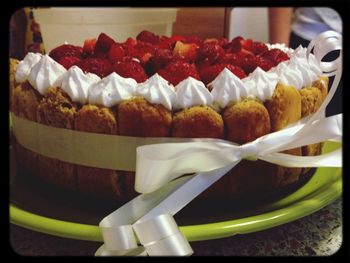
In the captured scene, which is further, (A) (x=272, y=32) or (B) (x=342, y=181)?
(A) (x=272, y=32)

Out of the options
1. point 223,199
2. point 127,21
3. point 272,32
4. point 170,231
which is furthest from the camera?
point 272,32

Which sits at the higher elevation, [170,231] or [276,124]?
[276,124]

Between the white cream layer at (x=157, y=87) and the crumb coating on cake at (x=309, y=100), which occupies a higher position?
the white cream layer at (x=157, y=87)

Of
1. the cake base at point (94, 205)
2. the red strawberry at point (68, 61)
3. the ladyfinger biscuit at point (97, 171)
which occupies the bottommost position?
the cake base at point (94, 205)

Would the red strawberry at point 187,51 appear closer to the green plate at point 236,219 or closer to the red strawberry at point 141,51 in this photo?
the red strawberry at point 141,51

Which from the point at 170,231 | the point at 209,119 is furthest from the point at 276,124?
the point at 170,231

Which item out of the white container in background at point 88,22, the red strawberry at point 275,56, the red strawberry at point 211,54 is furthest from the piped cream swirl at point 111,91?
the white container in background at point 88,22
